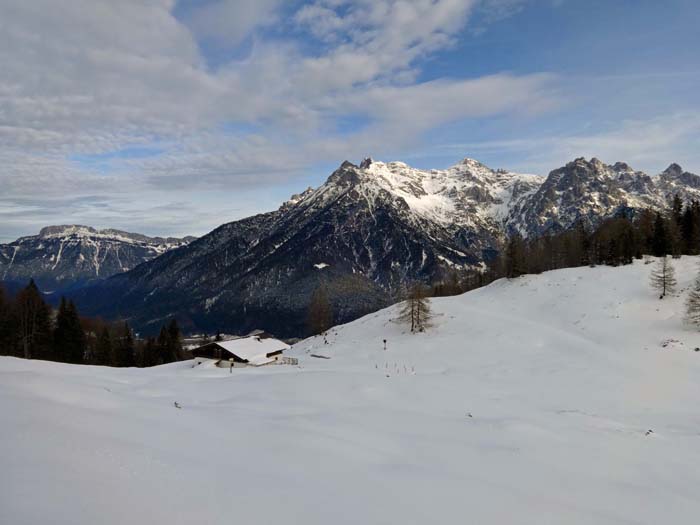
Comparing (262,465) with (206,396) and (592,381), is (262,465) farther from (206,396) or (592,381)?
(592,381)

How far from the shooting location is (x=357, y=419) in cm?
1459

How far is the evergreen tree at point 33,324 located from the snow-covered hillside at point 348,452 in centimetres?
4848

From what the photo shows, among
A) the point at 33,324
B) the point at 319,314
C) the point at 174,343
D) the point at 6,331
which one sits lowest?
the point at 174,343

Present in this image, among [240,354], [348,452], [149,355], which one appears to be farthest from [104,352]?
Result: [348,452]

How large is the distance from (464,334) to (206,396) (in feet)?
115

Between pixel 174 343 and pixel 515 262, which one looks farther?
pixel 174 343

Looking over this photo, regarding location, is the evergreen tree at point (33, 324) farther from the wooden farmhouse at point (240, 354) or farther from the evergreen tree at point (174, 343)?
the wooden farmhouse at point (240, 354)

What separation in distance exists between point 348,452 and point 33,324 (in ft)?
214

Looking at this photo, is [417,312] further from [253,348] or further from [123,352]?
[123,352]

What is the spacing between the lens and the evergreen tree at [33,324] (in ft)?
185

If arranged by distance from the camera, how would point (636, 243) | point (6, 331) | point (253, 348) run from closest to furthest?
point (6, 331)
point (253, 348)
point (636, 243)

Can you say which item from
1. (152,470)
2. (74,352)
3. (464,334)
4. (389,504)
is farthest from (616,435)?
(74,352)

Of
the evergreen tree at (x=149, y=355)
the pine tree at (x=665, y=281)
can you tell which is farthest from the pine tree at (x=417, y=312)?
the evergreen tree at (x=149, y=355)

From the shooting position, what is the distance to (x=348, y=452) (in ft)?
34.3
